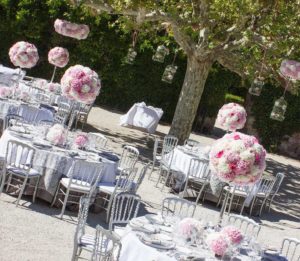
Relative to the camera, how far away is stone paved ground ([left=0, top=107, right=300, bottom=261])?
276 inches

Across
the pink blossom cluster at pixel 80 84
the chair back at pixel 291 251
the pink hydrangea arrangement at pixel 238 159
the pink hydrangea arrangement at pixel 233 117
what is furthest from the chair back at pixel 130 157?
the pink hydrangea arrangement at pixel 238 159

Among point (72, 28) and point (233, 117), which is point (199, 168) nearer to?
point (233, 117)

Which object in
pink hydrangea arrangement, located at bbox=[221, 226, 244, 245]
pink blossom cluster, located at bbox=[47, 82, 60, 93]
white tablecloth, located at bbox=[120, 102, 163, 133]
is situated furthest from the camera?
white tablecloth, located at bbox=[120, 102, 163, 133]

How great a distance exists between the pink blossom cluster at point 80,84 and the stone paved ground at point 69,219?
171 cm

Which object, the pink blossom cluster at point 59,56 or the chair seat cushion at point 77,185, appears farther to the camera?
the pink blossom cluster at point 59,56

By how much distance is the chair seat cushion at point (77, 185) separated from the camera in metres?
8.56

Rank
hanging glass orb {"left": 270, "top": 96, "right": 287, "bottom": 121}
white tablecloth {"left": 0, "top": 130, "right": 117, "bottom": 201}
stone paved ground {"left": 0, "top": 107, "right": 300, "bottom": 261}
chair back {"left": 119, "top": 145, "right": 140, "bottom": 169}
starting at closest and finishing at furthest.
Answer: stone paved ground {"left": 0, "top": 107, "right": 300, "bottom": 261}, white tablecloth {"left": 0, "top": 130, "right": 117, "bottom": 201}, chair back {"left": 119, "top": 145, "right": 140, "bottom": 169}, hanging glass orb {"left": 270, "top": 96, "right": 287, "bottom": 121}

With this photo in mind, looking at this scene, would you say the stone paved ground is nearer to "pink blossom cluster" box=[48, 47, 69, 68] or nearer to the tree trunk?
the tree trunk

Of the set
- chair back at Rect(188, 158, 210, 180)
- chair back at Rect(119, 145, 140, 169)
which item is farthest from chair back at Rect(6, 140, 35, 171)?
chair back at Rect(188, 158, 210, 180)

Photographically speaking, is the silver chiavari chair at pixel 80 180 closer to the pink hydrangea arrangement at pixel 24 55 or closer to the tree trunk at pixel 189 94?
the pink hydrangea arrangement at pixel 24 55

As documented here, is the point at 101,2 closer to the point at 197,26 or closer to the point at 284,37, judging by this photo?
the point at 197,26

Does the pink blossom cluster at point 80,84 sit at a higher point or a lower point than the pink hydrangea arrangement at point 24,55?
lower

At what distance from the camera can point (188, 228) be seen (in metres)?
6.18

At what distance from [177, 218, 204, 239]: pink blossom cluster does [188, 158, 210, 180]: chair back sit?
5382 mm
